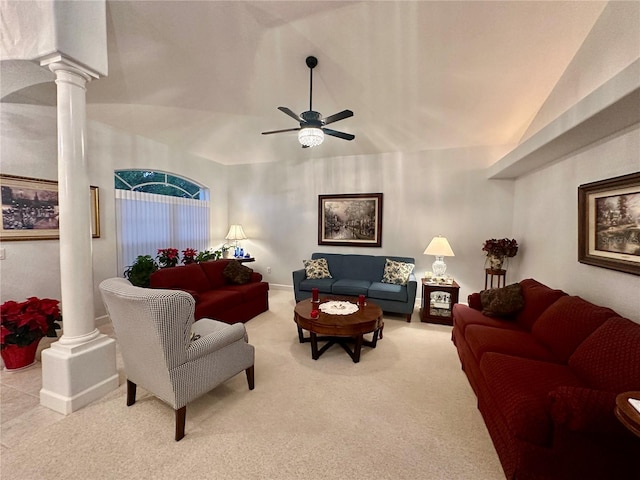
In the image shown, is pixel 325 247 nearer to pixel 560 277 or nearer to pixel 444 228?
pixel 444 228

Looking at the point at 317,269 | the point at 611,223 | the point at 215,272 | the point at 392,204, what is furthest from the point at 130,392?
the point at 392,204

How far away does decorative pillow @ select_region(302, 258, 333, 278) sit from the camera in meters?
4.92

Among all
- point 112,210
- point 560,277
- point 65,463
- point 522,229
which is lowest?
point 65,463

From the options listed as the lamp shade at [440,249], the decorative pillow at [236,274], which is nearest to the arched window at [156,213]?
the decorative pillow at [236,274]

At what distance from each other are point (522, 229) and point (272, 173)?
473 cm

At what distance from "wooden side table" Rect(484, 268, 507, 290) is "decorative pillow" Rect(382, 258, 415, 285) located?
1.16 meters

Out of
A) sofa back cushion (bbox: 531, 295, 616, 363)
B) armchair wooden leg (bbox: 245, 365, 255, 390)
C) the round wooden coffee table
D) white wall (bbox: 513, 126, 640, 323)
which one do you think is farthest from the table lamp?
armchair wooden leg (bbox: 245, 365, 255, 390)

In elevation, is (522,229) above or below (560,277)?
above

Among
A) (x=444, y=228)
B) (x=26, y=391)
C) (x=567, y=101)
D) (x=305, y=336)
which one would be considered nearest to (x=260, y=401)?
(x=305, y=336)

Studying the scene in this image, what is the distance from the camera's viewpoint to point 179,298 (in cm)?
177

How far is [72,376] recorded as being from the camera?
7.04 feet

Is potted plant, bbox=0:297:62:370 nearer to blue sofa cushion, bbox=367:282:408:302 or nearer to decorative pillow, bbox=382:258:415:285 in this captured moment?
blue sofa cushion, bbox=367:282:408:302

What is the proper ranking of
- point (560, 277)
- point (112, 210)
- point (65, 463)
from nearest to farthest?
point (65, 463)
point (560, 277)
point (112, 210)

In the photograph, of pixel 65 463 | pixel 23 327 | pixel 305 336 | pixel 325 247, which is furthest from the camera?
pixel 325 247
